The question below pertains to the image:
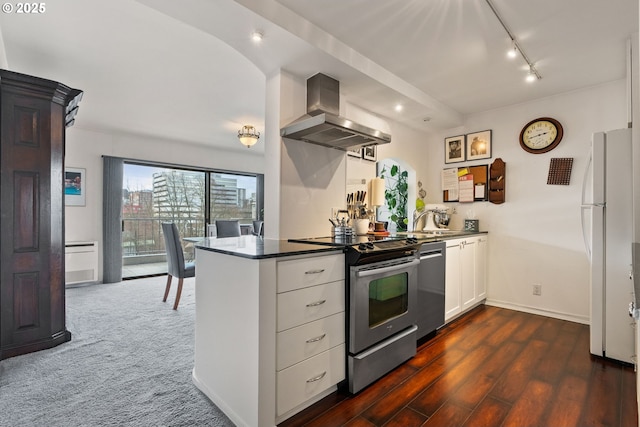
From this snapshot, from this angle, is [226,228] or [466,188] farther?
[226,228]

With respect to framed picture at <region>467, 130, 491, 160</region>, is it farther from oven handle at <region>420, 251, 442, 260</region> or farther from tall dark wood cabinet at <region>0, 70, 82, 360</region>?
tall dark wood cabinet at <region>0, 70, 82, 360</region>

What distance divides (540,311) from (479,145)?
2.02 m

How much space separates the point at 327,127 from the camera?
85.0 inches

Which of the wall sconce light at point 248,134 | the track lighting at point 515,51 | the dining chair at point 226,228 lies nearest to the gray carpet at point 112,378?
the dining chair at point 226,228

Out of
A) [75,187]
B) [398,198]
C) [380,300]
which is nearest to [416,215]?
[398,198]

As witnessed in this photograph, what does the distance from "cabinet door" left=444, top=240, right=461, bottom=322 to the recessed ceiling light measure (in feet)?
7.67

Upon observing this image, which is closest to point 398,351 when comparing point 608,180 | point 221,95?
point 608,180

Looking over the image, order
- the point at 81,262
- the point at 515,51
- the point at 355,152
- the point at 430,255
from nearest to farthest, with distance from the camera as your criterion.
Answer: the point at 515,51 < the point at 430,255 < the point at 355,152 < the point at 81,262

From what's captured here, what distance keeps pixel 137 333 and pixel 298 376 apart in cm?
193

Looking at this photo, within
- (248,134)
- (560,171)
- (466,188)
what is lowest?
(466,188)

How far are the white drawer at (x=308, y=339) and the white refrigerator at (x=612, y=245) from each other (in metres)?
2.03

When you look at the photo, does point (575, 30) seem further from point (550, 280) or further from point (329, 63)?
point (550, 280)

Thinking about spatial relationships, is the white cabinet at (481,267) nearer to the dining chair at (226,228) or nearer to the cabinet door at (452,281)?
the cabinet door at (452,281)

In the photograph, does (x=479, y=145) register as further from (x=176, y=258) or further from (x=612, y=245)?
(x=176, y=258)
